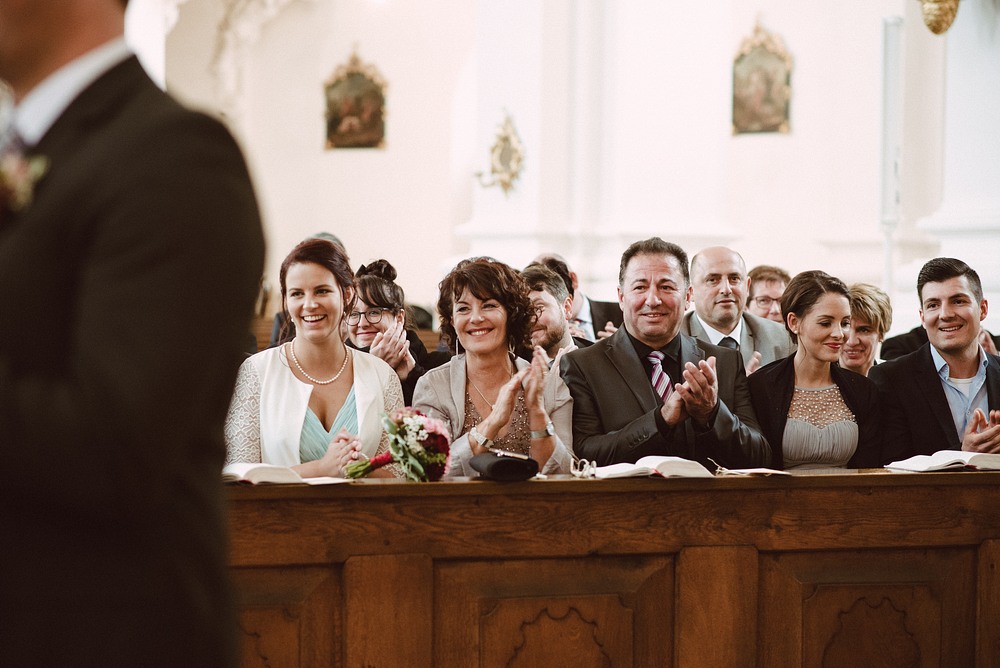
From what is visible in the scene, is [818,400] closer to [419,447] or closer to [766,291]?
[419,447]

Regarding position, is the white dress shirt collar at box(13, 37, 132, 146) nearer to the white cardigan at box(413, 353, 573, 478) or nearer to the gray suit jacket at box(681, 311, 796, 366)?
the white cardigan at box(413, 353, 573, 478)

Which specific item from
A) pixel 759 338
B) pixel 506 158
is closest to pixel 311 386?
pixel 759 338

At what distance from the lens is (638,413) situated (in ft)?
14.7

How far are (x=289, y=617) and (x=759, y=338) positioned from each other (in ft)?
10.8

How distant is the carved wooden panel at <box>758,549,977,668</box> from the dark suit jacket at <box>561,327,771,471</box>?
0.51m

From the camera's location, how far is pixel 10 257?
125 cm

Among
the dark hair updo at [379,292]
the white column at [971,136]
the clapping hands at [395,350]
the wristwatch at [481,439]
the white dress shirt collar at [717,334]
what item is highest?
the white column at [971,136]

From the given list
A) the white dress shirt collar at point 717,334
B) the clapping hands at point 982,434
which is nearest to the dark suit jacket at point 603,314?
the white dress shirt collar at point 717,334

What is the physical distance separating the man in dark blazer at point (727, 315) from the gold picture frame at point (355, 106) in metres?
10.4

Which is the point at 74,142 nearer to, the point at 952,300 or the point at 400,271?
the point at 952,300

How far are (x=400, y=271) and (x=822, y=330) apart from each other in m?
11.7

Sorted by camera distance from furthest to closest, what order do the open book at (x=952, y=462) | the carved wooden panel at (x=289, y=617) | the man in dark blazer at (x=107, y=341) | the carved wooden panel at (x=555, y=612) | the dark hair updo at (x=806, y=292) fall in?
1. the dark hair updo at (x=806, y=292)
2. the open book at (x=952, y=462)
3. the carved wooden panel at (x=555, y=612)
4. the carved wooden panel at (x=289, y=617)
5. the man in dark blazer at (x=107, y=341)

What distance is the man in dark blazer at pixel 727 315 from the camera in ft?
19.3

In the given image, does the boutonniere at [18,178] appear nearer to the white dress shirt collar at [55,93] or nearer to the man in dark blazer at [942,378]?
the white dress shirt collar at [55,93]
